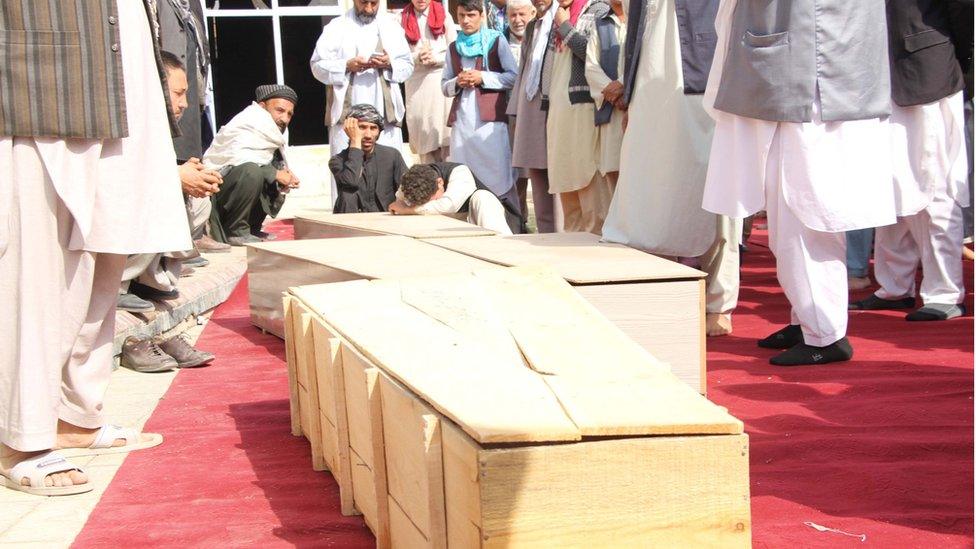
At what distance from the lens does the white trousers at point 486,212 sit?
661cm

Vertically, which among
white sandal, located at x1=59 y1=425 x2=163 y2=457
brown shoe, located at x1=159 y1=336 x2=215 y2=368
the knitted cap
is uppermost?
the knitted cap

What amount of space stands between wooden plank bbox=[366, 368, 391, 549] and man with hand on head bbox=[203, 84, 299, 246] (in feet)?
20.7

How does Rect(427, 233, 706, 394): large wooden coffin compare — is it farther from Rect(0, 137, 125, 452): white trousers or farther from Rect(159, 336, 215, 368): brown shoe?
Rect(159, 336, 215, 368): brown shoe

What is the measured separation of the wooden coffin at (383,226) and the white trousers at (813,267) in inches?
61.1

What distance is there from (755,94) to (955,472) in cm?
169

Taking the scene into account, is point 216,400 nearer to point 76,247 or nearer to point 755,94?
point 76,247

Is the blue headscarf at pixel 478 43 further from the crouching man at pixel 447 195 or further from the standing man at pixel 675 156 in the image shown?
the standing man at pixel 675 156

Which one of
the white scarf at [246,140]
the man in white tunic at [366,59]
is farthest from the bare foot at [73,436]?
the man in white tunic at [366,59]

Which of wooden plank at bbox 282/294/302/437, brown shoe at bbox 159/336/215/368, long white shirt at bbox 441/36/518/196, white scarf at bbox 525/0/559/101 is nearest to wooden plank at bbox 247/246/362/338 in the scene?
brown shoe at bbox 159/336/215/368

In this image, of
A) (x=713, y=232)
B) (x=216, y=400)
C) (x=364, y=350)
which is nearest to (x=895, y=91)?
(x=713, y=232)

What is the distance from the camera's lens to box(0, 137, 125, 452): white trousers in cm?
311

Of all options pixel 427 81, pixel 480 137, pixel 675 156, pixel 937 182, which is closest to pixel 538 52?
pixel 480 137

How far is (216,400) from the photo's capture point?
429cm

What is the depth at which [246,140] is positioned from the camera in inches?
349
